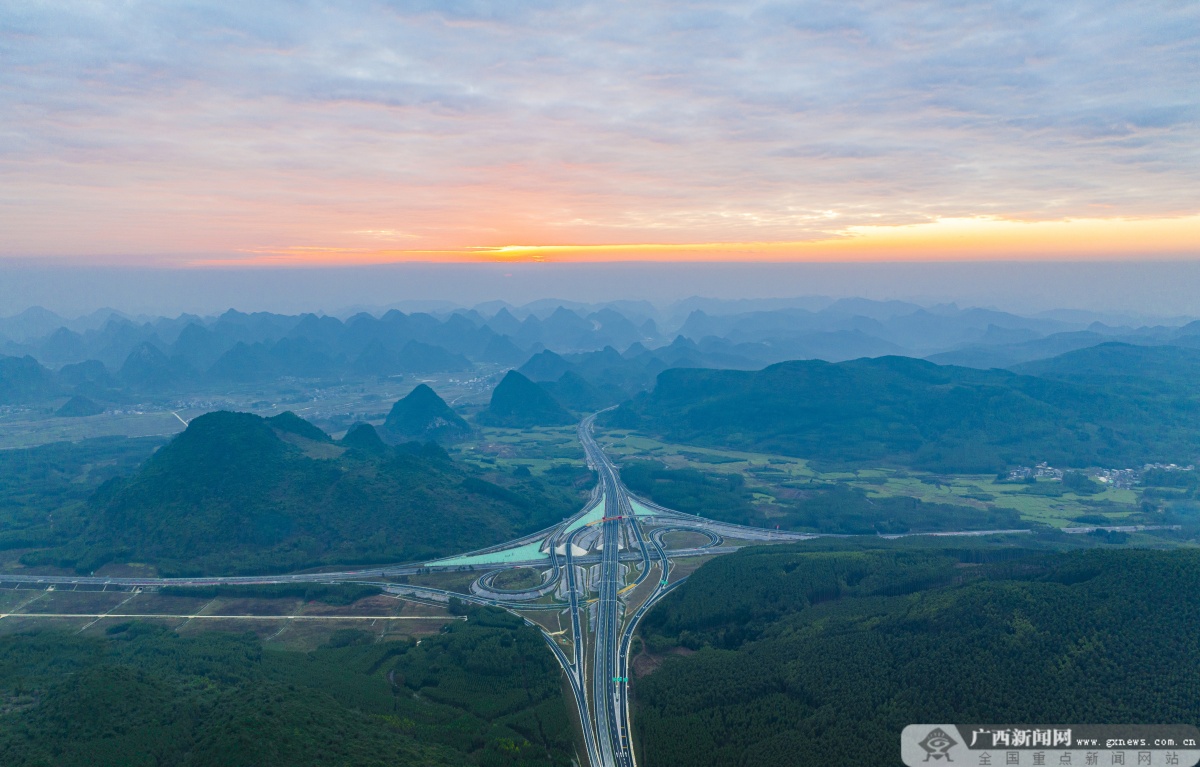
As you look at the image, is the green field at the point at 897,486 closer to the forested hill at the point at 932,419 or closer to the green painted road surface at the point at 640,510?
the forested hill at the point at 932,419

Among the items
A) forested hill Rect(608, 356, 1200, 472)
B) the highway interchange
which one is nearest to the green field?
forested hill Rect(608, 356, 1200, 472)

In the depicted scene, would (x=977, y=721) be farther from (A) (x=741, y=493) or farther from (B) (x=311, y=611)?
(A) (x=741, y=493)

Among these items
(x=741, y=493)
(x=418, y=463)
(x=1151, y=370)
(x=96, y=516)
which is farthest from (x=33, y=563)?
(x=1151, y=370)

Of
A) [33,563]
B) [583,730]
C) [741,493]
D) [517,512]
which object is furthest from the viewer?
[741,493]
